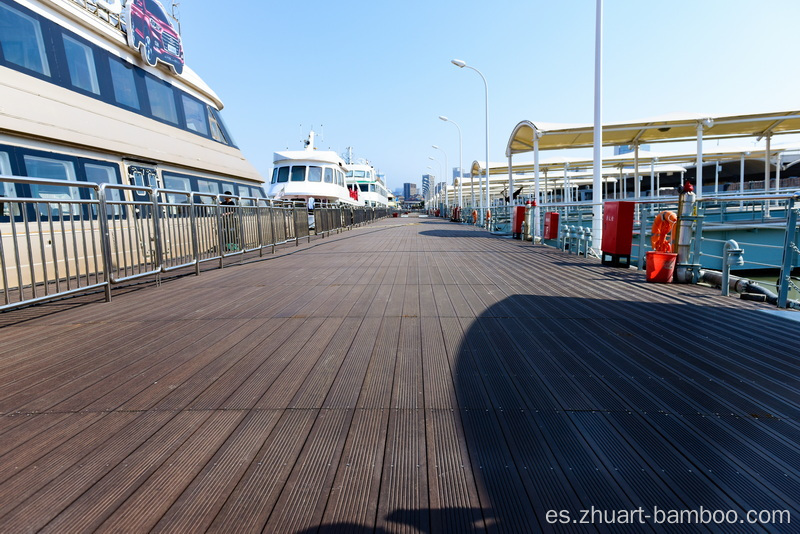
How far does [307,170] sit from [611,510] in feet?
80.3

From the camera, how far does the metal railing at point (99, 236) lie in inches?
180

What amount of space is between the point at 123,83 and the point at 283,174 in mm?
15252

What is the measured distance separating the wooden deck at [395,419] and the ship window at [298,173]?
67.6ft

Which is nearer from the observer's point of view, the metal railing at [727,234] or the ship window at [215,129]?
the metal railing at [727,234]

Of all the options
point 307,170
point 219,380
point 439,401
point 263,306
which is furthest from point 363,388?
point 307,170

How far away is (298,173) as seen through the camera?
2461 cm

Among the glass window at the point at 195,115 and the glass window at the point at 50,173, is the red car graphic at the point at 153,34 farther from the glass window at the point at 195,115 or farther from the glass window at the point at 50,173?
the glass window at the point at 50,173

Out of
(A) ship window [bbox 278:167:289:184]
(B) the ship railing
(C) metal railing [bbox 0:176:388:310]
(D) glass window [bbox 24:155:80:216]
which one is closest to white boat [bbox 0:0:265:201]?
(D) glass window [bbox 24:155:80:216]

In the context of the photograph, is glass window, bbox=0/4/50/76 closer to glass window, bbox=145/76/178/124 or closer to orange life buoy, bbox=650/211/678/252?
glass window, bbox=145/76/178/124

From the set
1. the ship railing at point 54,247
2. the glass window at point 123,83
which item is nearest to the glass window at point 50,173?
the ship railing at point 54,247

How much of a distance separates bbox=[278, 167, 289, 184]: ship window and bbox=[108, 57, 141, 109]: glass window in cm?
1470

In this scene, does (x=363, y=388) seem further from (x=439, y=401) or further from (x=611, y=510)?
(x=611, y=510)

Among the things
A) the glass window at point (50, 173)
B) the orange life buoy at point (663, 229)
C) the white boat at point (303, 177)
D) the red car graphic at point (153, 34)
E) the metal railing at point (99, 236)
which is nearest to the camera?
the metal railing at point (99, 236)

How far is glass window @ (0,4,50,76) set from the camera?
6.63 m
